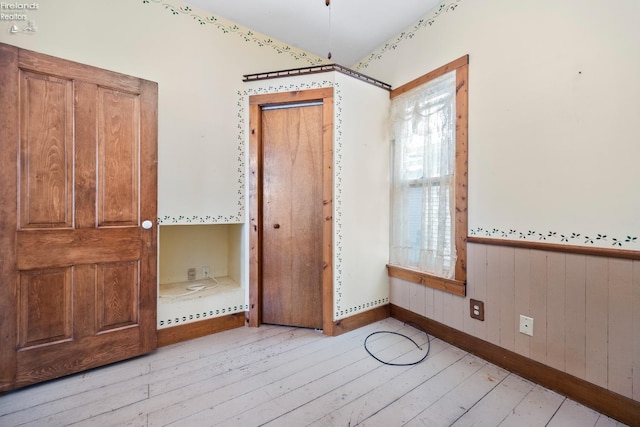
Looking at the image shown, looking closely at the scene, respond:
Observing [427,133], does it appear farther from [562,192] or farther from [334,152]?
[562,192]

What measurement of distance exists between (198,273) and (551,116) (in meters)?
2.98

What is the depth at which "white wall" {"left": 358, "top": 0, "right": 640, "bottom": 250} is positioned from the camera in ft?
4.28

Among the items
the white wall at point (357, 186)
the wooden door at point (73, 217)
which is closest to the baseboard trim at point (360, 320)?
the white wall at point (357, 186)

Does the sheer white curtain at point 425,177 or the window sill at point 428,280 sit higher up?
the sheer white curtain at point 425,177

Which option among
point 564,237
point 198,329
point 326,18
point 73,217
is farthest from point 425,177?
point 73,217

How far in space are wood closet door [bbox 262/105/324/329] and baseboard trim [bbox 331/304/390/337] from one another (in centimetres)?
16

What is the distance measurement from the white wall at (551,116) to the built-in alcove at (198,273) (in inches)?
80.8

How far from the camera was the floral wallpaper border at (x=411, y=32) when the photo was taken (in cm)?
207

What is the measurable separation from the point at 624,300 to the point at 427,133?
151cm

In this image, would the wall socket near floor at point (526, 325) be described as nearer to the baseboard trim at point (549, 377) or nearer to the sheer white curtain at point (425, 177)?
the baseboard trim at point (549, 377)

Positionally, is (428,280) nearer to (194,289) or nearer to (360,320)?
(360,320)

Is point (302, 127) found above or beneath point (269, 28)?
beneath

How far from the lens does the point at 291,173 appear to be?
91.0 inches

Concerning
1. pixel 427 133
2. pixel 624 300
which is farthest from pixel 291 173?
pixel 624 300
